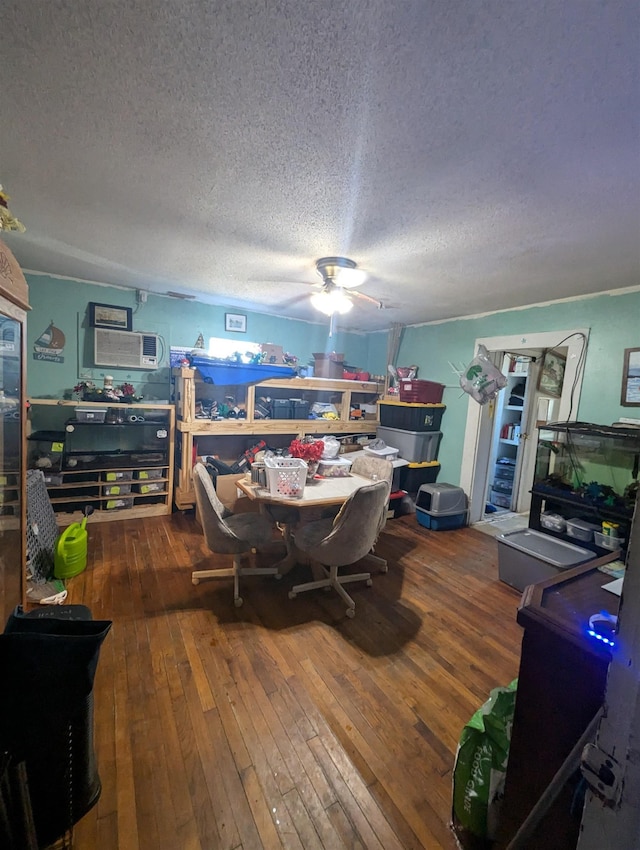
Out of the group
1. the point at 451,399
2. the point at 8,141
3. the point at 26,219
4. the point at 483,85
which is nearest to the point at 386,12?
the point at 483,85

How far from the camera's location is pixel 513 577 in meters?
2.61

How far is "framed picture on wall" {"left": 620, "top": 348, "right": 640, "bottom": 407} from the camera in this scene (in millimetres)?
2545

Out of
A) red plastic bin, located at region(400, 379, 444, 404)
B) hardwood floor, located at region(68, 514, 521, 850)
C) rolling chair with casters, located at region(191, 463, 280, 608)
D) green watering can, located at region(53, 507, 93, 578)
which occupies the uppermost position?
red plastic bin, located at region(400, 379, 444, 404)

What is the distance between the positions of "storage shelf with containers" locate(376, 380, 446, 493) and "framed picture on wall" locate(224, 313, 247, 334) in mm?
2106

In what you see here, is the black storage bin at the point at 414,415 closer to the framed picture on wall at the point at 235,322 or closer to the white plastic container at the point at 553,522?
the white plastic container at the point at 553,522

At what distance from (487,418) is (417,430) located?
77 cm

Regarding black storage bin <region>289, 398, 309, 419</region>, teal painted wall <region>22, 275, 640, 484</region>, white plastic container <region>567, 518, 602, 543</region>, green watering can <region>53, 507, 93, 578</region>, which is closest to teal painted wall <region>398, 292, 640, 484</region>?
teal painted wall <region>22, 275, 640, 484</region>

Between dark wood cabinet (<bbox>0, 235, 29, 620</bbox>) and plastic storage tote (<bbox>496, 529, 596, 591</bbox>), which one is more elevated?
dark wood cabinet (<bbox>0, 235, 29, 620</bbox>)

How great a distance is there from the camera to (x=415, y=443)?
3988 millimetres

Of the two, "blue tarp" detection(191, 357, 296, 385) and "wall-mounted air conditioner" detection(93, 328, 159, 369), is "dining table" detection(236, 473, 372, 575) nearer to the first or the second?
"blue tarp" detection(191, 357, 296, 385)

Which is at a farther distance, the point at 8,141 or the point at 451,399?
the point at 451,399

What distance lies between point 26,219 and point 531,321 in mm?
4031

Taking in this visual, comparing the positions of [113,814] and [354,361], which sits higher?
[354,361]

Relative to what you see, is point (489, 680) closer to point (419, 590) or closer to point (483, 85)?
point (419, 590)
